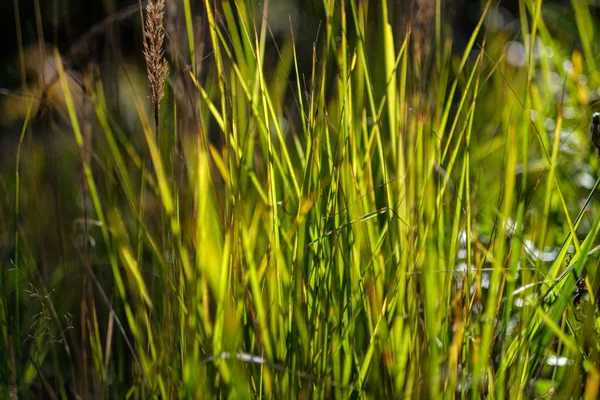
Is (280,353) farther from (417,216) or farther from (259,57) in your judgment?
(259,57)

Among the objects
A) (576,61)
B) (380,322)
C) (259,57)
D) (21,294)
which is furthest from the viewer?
(21,294)

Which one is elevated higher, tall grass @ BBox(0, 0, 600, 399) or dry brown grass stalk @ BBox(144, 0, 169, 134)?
dry brown grass stalk @ BBox(144, 0, 169, 134)

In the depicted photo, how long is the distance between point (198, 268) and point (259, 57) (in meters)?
0.29

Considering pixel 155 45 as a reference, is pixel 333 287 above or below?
below

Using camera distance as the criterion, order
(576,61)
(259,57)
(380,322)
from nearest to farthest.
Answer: (380,322), (259,57), (576,61)

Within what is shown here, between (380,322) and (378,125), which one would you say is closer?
(380,322)

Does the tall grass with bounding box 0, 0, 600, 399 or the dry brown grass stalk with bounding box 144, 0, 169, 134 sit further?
the tall grass with bounding box 0, 0, 600, 399

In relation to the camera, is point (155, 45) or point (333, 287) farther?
point (333, 287)

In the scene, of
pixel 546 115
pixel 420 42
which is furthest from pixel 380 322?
pixel 546 115

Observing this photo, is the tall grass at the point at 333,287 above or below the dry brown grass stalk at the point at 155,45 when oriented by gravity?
below

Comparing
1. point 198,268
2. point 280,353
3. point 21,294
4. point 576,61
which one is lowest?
point 21,294

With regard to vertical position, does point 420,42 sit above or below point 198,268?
above

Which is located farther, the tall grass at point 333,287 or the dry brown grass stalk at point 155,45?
the tall grass at point 333,287

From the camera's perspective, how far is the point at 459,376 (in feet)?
3.23
